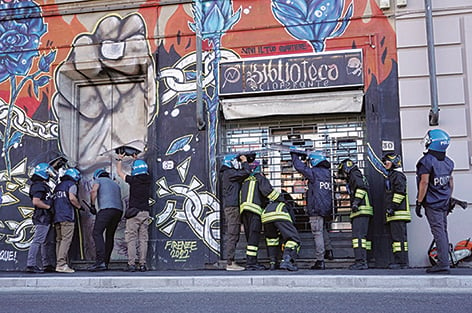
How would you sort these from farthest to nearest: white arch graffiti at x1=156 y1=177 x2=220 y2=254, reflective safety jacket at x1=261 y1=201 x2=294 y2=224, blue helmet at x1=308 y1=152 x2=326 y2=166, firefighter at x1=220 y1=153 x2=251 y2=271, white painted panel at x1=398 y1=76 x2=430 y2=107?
white arch graffiti at x1=156 y1=177 x2=220 y2=254
white painted panel at x1=398 y1=76 x2=430 y2=107
firefighter at x1=220 y1=153 x2=251 y2=271
blue helmet at x1=308 y1=152 x2=326 y2=166
reflective safety jacket at x1=261 y1=201 x2=294 y2=224

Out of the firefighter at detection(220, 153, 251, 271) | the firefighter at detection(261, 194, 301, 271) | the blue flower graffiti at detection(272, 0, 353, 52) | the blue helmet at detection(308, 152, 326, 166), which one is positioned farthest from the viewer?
the blue flower graffiti at detection(272, 0, 353, 52)

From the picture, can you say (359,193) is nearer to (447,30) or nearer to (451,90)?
(451,90)

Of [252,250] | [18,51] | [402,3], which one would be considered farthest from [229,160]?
[18,51]

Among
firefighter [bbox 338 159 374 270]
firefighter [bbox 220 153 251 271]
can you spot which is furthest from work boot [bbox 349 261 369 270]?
Result: firefighter [bbox 220 153 251 271]

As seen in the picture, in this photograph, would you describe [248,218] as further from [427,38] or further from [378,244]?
[427,38]

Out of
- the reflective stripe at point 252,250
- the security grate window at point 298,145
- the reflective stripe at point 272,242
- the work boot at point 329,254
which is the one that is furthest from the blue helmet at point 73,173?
the work boot at point 329,254

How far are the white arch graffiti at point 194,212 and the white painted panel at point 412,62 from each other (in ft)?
13.7

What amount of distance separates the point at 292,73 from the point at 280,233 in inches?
120

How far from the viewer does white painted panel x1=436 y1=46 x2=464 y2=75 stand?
9930 millimetres

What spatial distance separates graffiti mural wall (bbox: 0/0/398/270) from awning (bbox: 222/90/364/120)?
32 cm

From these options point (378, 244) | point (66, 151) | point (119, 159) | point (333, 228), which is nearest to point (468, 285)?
point (378, 244)

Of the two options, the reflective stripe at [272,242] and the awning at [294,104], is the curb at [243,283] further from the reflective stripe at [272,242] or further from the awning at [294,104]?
the awning at [294,104]

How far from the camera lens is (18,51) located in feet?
38.2

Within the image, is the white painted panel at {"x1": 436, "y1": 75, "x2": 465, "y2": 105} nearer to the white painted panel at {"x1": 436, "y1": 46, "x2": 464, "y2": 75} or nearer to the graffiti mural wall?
the white painted panel at {"x1": 436, "y1": 46, "x2": 464, "y2": 75}
